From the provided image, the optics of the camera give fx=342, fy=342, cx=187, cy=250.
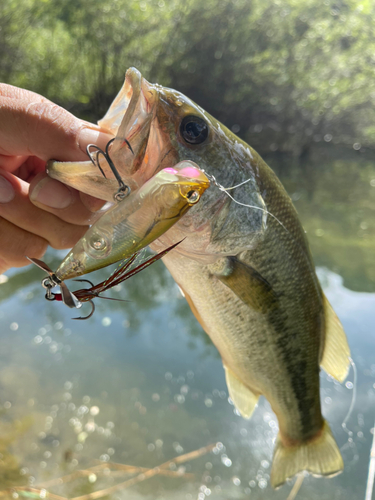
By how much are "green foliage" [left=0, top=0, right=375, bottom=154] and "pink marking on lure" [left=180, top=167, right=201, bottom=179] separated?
14383 mm

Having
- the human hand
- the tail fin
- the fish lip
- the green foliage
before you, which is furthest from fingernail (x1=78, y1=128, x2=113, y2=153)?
the green foliage

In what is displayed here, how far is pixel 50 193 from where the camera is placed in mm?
1039

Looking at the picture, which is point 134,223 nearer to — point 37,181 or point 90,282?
point 90,282

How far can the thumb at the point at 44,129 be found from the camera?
959 mm

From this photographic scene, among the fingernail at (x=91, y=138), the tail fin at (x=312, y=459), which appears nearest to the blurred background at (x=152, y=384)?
the tail fin at (x=312, y=459)

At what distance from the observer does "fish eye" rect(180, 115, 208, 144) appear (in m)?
0.95

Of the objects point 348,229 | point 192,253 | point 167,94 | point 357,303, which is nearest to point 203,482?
point 192,253

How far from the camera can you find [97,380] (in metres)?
3.06

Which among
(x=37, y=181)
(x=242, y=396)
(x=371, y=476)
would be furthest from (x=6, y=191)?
(x=371, y=476)

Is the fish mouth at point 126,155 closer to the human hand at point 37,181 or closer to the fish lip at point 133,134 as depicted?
the fish lip at point 133,134

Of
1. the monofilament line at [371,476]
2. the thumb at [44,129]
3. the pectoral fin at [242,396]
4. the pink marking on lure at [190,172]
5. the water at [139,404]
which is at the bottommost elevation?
the water at [139,404]

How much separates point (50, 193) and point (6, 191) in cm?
18

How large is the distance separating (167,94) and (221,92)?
15322mm

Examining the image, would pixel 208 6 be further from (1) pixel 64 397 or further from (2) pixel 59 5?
(1) pixel 64 397
